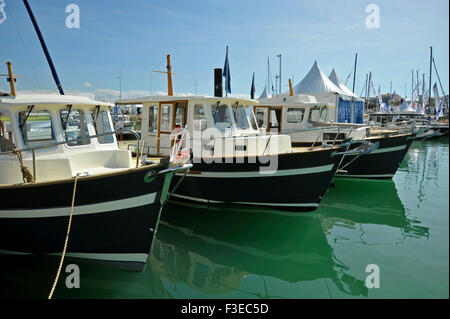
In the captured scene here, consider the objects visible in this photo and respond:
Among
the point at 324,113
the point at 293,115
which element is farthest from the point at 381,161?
the point at 293,115

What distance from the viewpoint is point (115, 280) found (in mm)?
5285

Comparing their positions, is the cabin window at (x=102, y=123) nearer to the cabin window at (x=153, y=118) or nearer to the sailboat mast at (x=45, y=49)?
the cabin window at (x=153, y=118)

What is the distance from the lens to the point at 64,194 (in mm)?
4879

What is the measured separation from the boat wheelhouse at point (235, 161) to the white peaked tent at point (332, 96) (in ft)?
34.9

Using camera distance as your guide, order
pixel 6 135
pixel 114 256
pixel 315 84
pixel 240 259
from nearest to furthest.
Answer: pixel 114 256 → pixel 240 259 → pixel 6 135 → pixel 315 84

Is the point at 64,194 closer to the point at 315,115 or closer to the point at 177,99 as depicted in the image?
the point at 177,99

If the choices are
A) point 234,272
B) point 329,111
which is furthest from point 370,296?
point 329,111

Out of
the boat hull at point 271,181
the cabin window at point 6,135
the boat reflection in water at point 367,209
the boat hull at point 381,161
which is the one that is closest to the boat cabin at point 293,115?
the boat hull at point 381,161

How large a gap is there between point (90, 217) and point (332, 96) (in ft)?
55.4

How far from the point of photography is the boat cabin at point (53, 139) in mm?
5406

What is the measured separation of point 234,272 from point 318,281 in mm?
1512

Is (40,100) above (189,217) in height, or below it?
above
